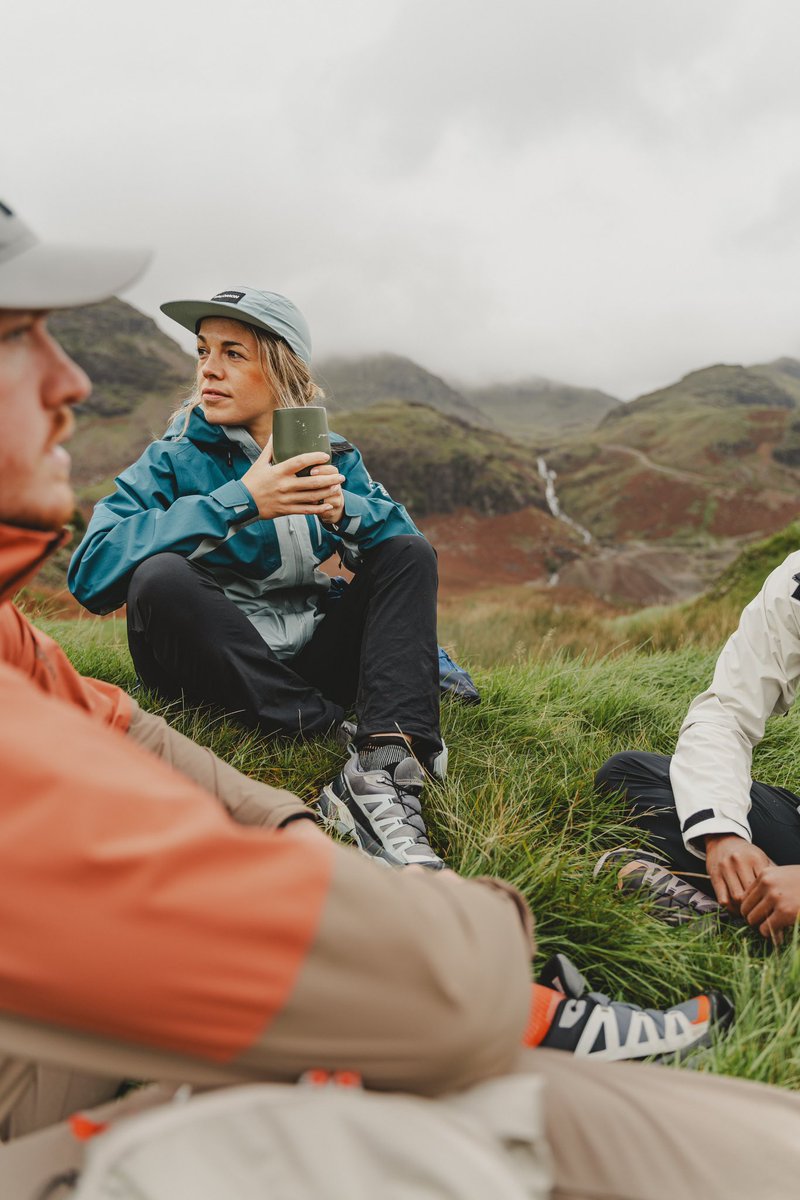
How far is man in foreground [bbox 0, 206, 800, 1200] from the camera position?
2.67ft

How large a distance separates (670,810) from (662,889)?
1.17 feet

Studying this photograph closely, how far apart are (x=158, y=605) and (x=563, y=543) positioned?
4114 cm

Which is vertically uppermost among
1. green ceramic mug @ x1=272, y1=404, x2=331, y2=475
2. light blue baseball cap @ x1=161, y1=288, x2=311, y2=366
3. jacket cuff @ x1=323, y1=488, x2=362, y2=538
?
light blue baseball cap @ x1=161, y1=288, x2=311, y2=366

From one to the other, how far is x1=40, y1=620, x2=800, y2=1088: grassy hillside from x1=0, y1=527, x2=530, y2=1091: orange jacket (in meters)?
1.14

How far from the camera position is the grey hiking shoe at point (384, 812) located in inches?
92.1

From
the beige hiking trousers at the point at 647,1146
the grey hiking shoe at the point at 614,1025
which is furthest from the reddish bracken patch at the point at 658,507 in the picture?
the beige hiking trousers at the point at 647,1146

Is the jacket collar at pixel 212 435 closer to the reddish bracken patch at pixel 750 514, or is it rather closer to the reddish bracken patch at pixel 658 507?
the reddish bracken patch at pixel 750 514

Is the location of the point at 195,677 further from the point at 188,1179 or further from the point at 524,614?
the point at 524,614

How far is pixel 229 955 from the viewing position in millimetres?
838

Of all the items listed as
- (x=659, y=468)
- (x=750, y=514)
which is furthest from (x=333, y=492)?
(x=659, y=468)

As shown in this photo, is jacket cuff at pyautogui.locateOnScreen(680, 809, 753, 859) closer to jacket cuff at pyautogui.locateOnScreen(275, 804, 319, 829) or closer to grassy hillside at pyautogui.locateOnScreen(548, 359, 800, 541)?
jacket cuff at pyautogui.locateOnScreen(275, 804, 319, 829)

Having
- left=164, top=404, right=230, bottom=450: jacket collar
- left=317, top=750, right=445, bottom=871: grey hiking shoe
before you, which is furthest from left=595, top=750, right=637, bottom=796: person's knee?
left=164, top=404, right=230, bottom=450: jacket collar

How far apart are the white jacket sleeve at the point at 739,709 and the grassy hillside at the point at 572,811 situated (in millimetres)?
303

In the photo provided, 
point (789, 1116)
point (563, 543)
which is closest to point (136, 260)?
point (789, 1116)
